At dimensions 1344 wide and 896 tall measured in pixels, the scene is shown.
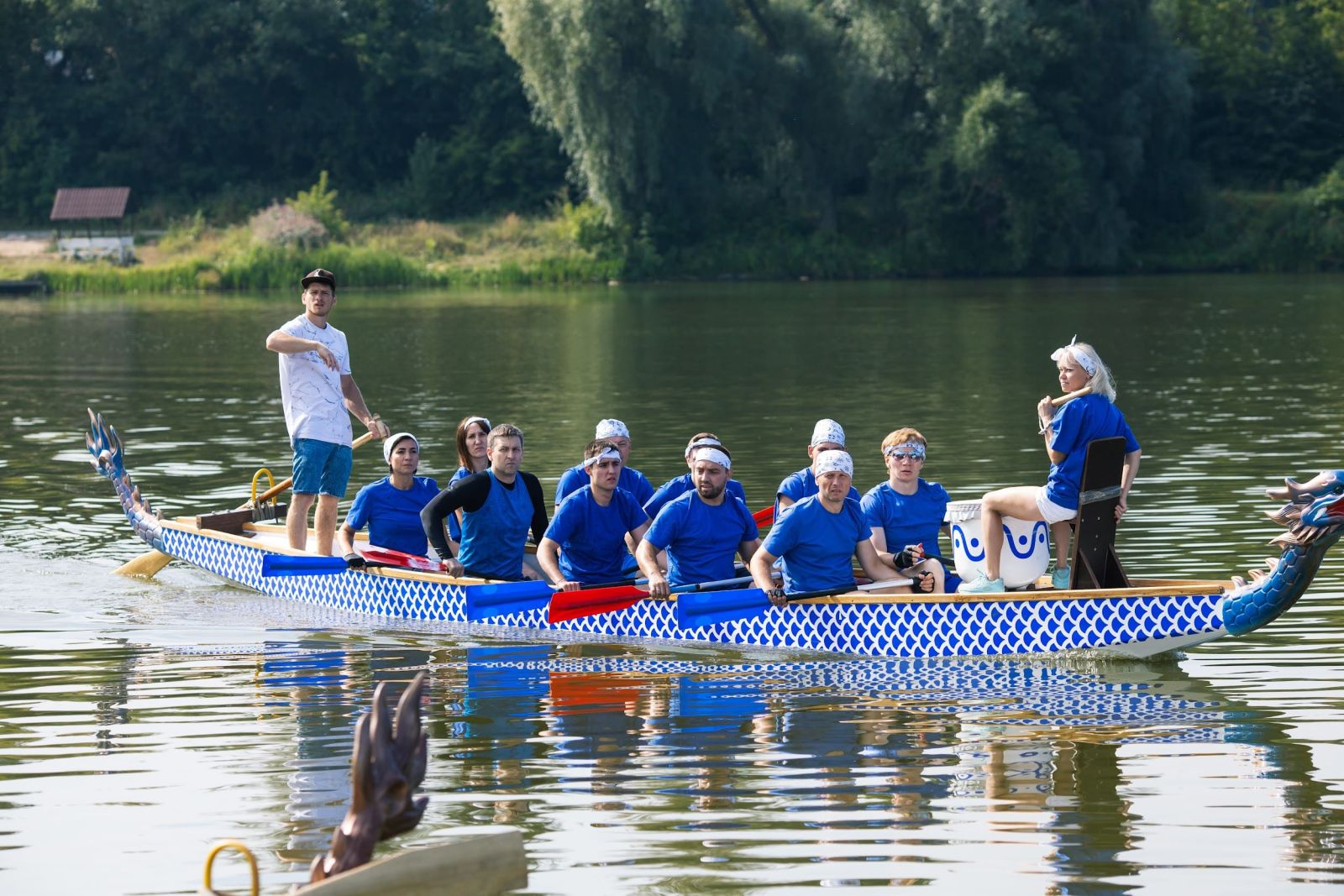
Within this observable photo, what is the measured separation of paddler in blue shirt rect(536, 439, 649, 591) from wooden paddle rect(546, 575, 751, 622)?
3.9 inches

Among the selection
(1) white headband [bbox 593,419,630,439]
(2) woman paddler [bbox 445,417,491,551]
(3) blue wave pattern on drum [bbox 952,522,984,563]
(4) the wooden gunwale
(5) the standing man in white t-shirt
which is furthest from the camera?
(5) the standing man in white t-shirt

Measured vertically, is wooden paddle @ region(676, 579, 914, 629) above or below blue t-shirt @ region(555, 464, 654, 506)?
below

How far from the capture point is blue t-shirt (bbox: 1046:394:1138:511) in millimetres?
10836

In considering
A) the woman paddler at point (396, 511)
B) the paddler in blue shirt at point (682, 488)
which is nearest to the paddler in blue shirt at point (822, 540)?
the paddler in blue shirt at point (682, 488)

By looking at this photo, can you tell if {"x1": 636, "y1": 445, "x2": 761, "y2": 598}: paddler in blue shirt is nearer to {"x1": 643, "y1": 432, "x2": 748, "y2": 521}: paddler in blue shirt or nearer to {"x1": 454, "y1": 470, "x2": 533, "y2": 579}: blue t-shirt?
{"x1": 643, "y1": 432, "x2": 748, "y2": 521}: paddler in blue shirt

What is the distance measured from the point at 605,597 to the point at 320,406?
3.06m

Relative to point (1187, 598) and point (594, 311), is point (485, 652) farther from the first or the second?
point (594, 311)

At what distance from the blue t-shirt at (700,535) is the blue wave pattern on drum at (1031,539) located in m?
1.61

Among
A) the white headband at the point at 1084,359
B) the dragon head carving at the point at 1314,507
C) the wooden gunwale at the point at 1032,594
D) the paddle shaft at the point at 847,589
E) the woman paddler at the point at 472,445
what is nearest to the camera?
the dragon head carving at the point at 1314,507

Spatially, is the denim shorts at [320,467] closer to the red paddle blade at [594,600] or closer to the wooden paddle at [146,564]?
the wooden paddle at [146,564]

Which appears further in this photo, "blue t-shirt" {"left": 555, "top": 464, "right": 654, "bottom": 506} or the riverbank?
the riverbank

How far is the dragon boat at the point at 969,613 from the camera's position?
991 cm

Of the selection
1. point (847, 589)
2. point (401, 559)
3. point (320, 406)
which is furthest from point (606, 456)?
point (320, 406)

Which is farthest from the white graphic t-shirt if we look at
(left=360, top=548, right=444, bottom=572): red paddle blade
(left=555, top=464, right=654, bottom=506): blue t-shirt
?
(left=555, top=464, right=654, bottom=506): blue t-shirt
